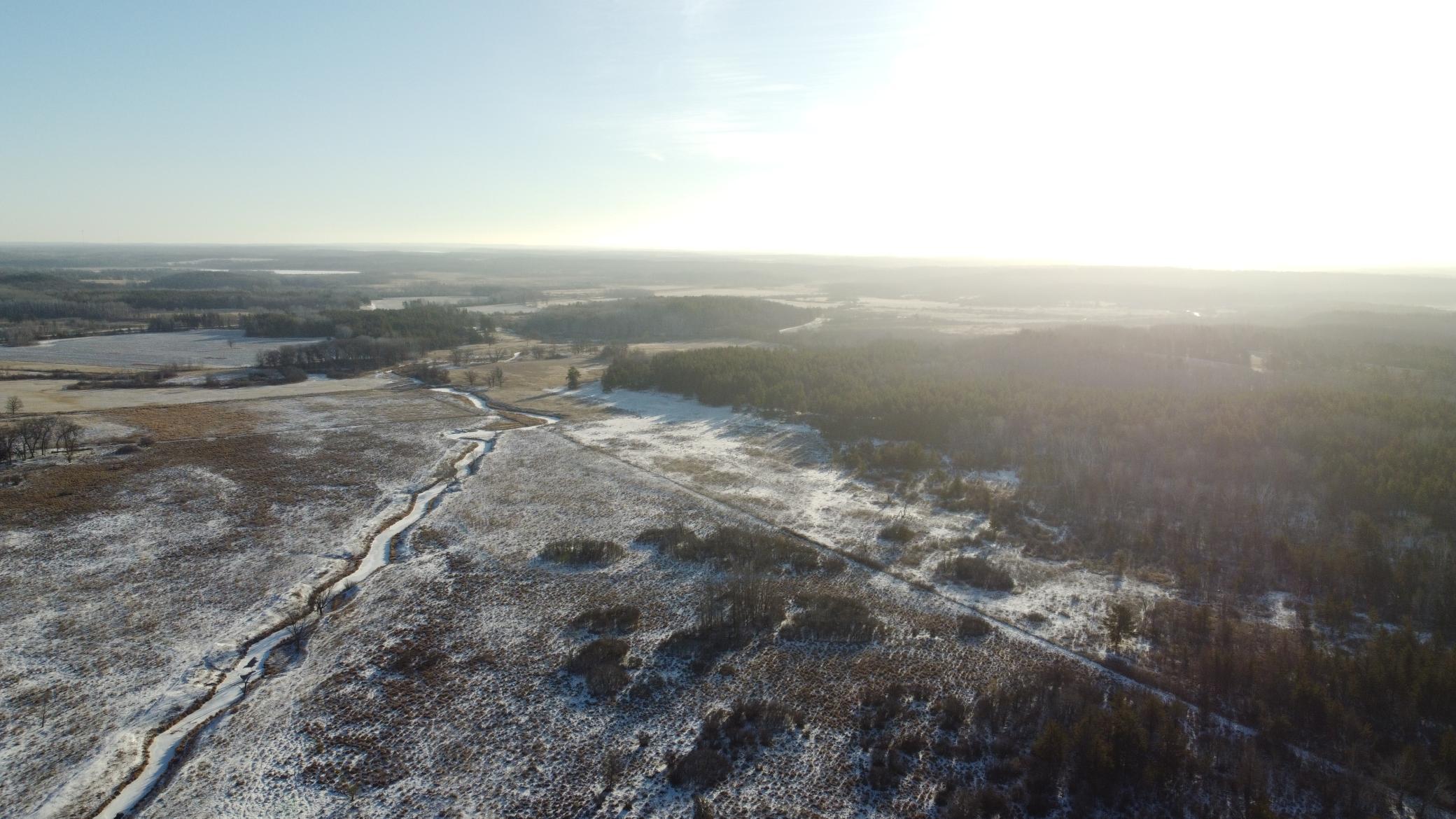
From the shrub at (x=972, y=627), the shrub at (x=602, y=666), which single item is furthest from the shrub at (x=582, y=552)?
the shrub at (x=972, y=627)

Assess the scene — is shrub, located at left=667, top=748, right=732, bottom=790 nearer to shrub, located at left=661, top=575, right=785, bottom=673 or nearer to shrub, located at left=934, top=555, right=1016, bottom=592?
shrub, located at left=661, top=575, right=785, bottom=673

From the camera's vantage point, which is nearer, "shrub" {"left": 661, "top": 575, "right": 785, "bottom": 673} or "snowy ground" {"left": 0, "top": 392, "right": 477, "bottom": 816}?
"snowy ground" {"left": 0, "top": 392, "right": 477, "bottom": 816}

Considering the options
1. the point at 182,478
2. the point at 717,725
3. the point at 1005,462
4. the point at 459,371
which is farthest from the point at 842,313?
the point at 717,725

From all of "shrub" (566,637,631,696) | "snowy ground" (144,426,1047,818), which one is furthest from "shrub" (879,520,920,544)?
"shrub" (566,637,631,696)

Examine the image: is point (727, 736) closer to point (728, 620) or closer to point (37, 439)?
point (728, 620)

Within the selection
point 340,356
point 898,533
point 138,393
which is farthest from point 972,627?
point 340,356

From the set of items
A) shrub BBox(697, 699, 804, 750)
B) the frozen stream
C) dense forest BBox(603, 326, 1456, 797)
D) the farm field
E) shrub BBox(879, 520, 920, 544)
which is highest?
dense forest BBox(603, 326, 1456, 797)
